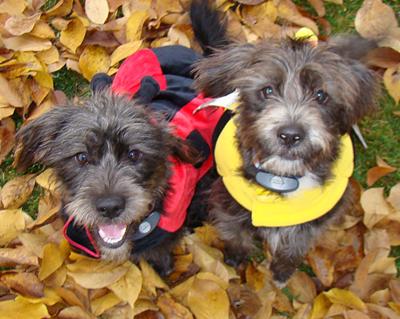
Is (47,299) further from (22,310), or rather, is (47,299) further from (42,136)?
(42,136)

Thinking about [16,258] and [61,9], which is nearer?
[16,258]

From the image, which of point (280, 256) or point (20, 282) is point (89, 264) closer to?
point (20, 282)

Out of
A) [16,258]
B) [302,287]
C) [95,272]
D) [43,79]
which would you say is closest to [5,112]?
[43,79]

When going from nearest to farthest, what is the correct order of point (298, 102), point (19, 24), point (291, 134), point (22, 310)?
point (291, 134), point (298, 102), point (22, 310), point (19, 24)

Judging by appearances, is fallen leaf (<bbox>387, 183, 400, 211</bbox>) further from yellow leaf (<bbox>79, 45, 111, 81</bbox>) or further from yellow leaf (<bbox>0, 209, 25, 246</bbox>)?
yellow leaf (<bbox>0, 209, 25, 246</bbox>)

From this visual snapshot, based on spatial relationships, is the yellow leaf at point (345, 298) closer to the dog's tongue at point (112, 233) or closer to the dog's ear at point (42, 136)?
the dog's tongue at point (112, 233)

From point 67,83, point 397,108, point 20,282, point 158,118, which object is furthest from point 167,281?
point 397,108
